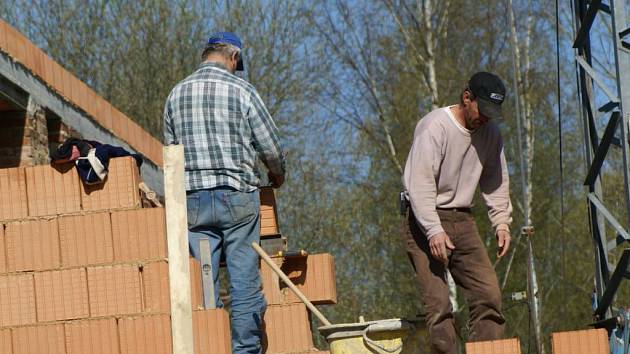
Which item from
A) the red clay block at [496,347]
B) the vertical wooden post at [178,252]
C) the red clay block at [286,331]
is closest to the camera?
the vertical wooden post at [178,252]

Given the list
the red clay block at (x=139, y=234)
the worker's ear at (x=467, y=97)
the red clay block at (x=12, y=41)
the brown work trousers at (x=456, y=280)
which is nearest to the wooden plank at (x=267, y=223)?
the red clay block at (x=139, y=234)

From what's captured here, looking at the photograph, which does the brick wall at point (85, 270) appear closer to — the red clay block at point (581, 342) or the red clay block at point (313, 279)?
the red clay block at point (313, 279)

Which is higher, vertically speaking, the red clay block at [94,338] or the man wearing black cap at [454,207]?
Result: the man wearing black cap at [454,207]

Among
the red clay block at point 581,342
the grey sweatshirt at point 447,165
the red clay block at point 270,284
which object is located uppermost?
the grey sweatshirt at point 447,165

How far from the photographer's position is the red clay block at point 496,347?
6273 millimetres

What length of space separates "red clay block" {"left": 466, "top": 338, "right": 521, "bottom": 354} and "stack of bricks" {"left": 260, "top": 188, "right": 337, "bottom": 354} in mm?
1571

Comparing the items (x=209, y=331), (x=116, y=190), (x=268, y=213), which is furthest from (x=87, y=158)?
(x=268, y=213)

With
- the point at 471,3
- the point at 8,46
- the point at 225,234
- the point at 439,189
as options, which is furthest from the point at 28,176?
the point at 471,3

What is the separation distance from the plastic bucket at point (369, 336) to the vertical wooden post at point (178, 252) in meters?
1.71

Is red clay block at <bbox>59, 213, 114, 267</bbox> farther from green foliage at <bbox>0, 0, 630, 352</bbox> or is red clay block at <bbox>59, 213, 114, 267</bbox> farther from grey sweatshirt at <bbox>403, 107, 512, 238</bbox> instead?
green foliage at <bbox>0, 0, 630, 352</bbox>

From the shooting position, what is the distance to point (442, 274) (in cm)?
671

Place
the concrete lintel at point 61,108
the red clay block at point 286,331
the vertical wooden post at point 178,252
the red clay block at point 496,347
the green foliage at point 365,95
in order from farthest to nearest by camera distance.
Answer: the green foliage at point 365,95, the concrete lintel at point 61,108, the red clay block at point 286,331, the red clay block at point 496,347, the vertical wooden post at point 178,252

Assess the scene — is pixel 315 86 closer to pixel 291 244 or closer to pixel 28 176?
pixel 291 244

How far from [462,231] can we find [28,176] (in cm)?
235
